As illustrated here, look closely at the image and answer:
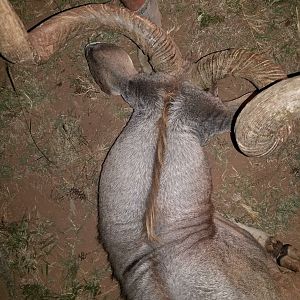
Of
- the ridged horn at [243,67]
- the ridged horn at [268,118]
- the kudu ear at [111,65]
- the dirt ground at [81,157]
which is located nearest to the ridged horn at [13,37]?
the kudu ear at [111,65]

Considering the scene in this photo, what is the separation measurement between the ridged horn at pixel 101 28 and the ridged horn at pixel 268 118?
1190mm

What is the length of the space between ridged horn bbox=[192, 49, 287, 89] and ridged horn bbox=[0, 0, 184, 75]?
35 centimetres

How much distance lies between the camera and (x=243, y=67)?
4410mm

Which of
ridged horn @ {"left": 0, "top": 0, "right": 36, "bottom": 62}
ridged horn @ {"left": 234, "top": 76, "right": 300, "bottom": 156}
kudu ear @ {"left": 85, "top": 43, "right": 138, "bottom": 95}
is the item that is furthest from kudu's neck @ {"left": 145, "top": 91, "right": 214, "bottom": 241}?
ridged horn @ {"left": 0, "top": 0, "right": 36, "bottom": 62}

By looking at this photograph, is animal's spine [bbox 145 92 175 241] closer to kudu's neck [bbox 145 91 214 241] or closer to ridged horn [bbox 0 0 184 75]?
kudu's neck [bbox 145 91 214 241]

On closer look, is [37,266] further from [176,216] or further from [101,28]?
[101,28]

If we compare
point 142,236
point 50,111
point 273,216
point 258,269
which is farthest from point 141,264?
point 50,111

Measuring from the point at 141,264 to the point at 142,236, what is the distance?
0.88ft

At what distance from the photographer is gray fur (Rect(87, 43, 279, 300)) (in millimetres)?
4539

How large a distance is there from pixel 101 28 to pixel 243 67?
1.35 metres

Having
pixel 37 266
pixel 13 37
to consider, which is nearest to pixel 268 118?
pixel 13 37

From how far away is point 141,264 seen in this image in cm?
470

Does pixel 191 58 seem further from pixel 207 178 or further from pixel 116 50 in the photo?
pixel 207 178

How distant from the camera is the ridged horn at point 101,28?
13.8 ft
